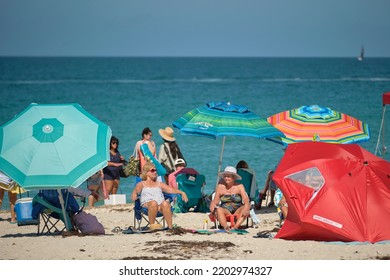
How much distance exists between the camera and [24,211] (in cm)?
1095

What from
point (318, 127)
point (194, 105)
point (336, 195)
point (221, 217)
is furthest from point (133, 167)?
point (194, 105)

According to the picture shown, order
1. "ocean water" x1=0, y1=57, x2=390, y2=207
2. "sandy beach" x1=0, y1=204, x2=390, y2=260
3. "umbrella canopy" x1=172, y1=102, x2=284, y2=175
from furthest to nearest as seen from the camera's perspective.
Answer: "ocean water" x1=0, y1=57, x2=390, y2=207, "umbrella canopy" x1=172, y1=102, x2=284, y2=175, "sandy beach" x1=0, y1=204, x2=390, y2=260

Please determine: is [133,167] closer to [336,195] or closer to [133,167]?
[133,167]

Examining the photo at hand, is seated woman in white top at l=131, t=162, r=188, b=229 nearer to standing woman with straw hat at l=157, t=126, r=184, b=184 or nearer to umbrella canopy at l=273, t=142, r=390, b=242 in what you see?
umbrella canopy at l=273, t=142, r=390, b=242

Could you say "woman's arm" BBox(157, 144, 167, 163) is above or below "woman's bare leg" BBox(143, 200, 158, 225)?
above

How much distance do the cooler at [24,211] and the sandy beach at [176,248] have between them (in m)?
0.81

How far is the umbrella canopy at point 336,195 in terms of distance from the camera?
9.17m

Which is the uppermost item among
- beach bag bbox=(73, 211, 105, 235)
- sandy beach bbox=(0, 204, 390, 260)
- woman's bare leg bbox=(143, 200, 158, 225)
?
woman's bare leg bbox=(143, 200, 158, 225)

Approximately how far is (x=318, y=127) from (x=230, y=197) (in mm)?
2461

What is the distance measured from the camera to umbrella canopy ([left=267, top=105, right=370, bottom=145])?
39.1ft

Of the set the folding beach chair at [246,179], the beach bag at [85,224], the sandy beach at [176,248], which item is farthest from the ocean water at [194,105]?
the sandy beach at [176,248]

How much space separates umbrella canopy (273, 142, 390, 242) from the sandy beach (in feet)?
0.59

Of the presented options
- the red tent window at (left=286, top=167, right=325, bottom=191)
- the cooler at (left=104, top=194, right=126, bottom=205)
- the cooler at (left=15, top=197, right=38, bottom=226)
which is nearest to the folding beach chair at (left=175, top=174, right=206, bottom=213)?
the cooler at (left=104, top=194, right=126, bottom=205)

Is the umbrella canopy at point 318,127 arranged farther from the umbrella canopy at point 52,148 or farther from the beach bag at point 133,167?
the umbrella canopy at point 52,148
